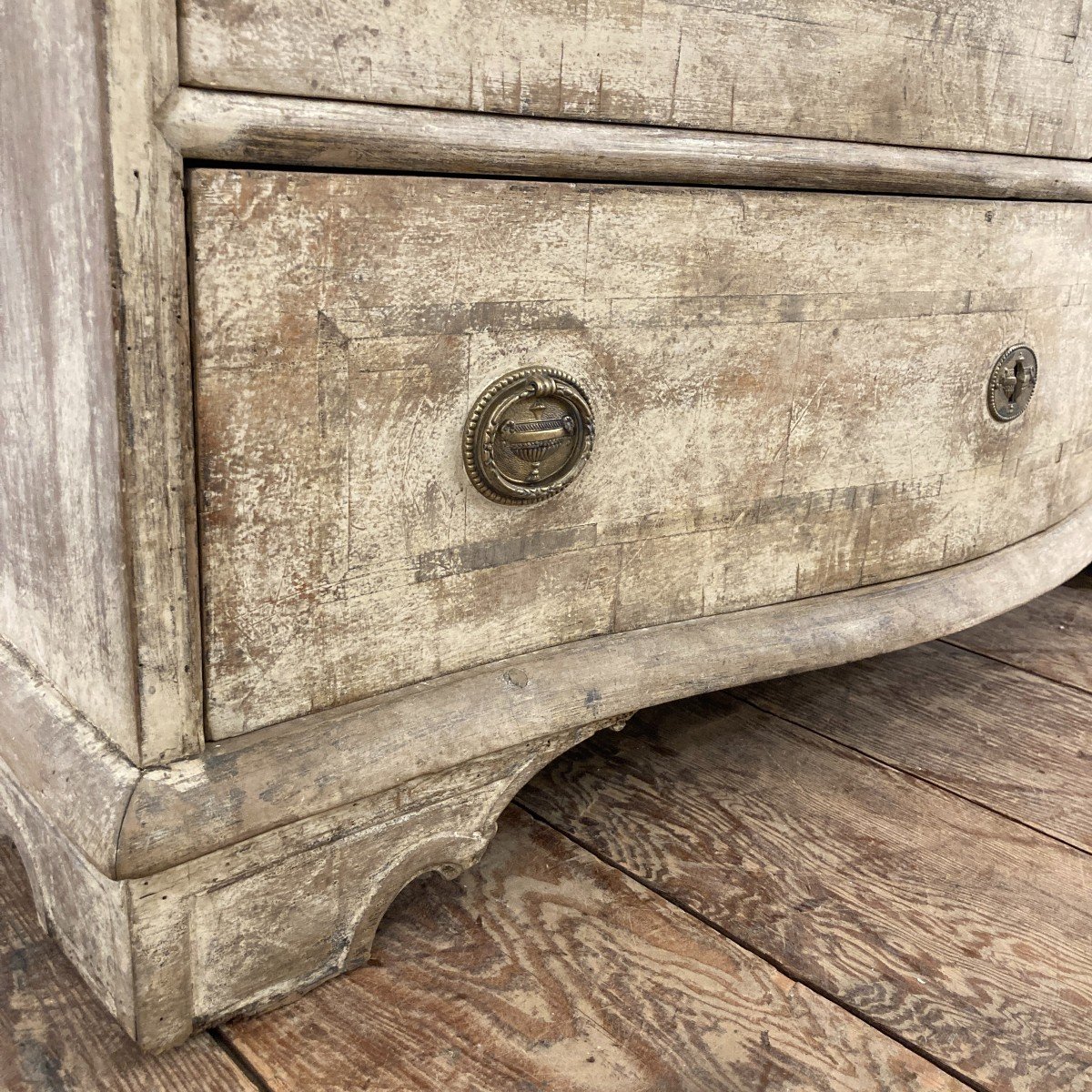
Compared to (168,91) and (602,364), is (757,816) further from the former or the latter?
(168,91)

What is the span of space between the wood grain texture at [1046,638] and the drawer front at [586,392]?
1.04ft

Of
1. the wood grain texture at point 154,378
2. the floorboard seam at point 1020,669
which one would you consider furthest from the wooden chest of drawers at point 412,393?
the floorboard seam at point 1020,669

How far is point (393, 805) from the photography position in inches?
32.9

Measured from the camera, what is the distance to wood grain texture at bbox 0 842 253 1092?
2.46 ft

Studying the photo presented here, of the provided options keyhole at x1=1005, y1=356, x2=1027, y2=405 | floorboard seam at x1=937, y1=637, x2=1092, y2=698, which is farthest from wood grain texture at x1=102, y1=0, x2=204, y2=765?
floorboard seam at x1=937, y1=637, x2=1092, y2=698

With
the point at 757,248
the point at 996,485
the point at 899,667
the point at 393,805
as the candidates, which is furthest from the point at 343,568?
the point at 899,667

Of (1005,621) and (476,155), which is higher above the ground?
(476,155)

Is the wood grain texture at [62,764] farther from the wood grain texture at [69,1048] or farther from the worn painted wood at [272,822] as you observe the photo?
the wood grain texture at [69,1048]

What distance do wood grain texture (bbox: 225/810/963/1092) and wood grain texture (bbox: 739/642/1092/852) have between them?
39 cm

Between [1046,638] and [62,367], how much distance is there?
129cm

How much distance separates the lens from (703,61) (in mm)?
831

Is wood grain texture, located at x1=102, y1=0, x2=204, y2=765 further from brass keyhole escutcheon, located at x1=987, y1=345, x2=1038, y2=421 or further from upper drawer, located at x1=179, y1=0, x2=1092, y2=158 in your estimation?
brass keyhole escutcheon, located at x1=987, y1=345, x2=1038, y2=421

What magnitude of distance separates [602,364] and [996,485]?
56 cm

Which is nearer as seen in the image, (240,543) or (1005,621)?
(240,543)
